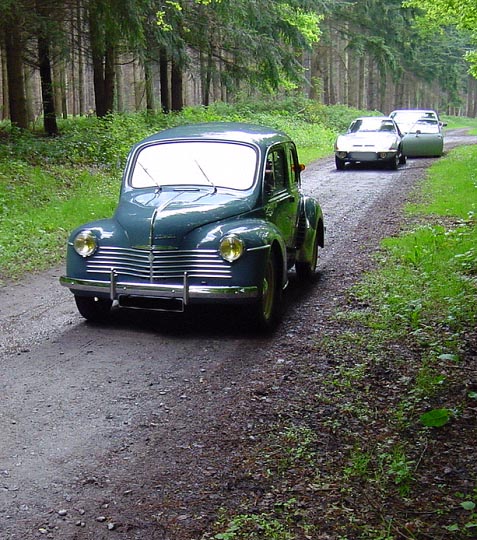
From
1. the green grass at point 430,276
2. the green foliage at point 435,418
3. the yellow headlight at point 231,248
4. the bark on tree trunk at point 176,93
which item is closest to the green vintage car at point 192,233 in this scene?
the yellow headlight at point 231,248

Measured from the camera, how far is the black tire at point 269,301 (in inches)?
298

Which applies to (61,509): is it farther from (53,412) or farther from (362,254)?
(362,254)

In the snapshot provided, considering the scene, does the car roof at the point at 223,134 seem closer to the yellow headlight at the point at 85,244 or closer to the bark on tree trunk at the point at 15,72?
the yellow headlight at the point at 85,244

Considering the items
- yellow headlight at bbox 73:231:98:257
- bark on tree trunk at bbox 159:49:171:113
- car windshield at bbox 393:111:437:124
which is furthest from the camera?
car windshield at bbox 393:111:437:124

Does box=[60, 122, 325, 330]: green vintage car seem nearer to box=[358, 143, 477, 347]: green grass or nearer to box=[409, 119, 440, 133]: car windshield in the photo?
box=[358, 143, 477, 347]: green grass

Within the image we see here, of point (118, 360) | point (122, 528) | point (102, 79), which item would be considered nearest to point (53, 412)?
point (118, 360)

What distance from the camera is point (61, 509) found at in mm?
4211

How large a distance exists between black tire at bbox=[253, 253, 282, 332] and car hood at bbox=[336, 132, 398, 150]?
16.4 m

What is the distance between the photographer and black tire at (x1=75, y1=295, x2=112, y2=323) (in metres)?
7.93

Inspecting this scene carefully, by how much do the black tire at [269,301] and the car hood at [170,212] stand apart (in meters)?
0.70

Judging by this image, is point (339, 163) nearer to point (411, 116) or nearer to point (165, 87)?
point (411, 116)

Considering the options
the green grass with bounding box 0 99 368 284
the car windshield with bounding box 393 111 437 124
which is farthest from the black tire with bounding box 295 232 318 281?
the car windshield with bounding box 393 111 437 124

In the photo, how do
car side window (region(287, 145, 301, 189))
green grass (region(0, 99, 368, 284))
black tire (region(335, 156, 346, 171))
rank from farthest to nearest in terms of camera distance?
black tire (region(335, 156, 346, 171)) → green grass (region(0, 99, 368, 284)) → car side window (region(287, 145, 301, 189))

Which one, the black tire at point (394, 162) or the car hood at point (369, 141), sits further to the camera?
the black tire at point (394, 162)
